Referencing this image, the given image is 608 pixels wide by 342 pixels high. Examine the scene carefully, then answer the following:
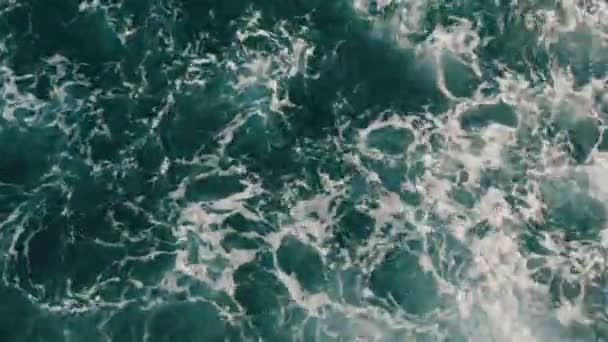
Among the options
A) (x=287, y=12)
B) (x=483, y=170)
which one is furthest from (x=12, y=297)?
(x=483, y=170)

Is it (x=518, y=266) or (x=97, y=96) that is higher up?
(x=97, y=96)

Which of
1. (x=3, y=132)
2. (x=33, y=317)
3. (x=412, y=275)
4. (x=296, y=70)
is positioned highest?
(x=296, y=70)

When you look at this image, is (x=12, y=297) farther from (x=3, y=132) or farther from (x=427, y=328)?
(x=427, y=328)

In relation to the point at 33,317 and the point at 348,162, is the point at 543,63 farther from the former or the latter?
the point at 33,317

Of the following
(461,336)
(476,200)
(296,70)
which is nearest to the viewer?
(461,336)

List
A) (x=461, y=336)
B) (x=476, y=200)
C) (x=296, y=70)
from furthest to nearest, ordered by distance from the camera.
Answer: (x=296, y=70), (x=476, y=200), (x=461, y=336)

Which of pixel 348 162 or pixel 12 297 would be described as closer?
pixel 12 297
